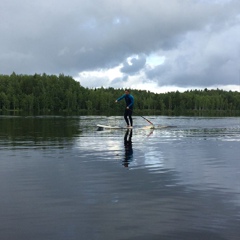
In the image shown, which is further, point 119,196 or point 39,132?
point 39,132

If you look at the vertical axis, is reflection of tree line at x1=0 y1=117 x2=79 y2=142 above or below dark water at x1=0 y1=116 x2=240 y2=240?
above

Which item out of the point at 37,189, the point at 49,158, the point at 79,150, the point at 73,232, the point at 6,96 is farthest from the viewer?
the point at 6,96

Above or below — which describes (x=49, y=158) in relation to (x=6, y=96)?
below

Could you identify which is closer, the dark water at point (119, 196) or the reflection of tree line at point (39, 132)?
the dark water at point (119, 196)

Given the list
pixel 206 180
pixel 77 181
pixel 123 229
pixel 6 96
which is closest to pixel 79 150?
pixel 77 181

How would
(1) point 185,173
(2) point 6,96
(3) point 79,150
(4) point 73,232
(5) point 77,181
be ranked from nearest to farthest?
1. (4) point 73,232
2. (5) point 77,181
3. (1) point 185,173
4. (3) point 79,150
5. (2) point 6,96

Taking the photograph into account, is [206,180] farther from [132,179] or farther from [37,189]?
[37,189]

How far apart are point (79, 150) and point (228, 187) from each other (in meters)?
7.94

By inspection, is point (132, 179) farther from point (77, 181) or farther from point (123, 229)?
point (123, 229)

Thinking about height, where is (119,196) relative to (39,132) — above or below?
below

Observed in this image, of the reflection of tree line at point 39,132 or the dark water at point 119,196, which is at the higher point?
the reflection of tree line at point 39,132

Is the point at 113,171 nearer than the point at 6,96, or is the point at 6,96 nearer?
the point at 113,171

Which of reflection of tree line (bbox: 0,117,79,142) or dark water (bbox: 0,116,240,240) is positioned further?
reflection of tree line (bbox: 0,117,79,142)

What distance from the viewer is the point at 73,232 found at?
217 inches
